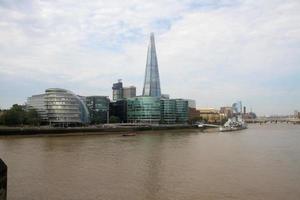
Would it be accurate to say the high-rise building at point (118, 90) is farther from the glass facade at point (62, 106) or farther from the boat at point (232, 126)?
the glass facade at point (62, 106)

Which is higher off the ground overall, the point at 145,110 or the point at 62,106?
the point at 62,106

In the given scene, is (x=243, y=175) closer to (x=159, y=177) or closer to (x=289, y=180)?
(x=289, y=180)

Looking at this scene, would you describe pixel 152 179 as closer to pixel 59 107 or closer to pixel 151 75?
pixel 59 107

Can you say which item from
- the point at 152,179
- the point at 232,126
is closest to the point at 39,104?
the point at 232,126

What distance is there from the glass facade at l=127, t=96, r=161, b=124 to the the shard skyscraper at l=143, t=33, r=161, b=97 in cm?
244

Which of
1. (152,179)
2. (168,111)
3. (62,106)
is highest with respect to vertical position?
(62,106)

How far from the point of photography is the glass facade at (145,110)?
13362 centimetres

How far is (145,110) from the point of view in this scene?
440 feet

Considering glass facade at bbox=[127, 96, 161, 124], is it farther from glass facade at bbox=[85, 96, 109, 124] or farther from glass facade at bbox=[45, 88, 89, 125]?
glass facade at bbox=[45, 88, 89, 125]

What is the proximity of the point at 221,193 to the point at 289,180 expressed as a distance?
5.03 metres

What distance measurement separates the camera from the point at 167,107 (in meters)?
141

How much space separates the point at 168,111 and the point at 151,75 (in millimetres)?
16876

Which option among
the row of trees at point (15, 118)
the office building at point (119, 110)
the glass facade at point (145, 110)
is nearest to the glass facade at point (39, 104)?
the row of trees at point (15, 118)

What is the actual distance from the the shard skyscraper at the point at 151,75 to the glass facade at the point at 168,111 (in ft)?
17.2
